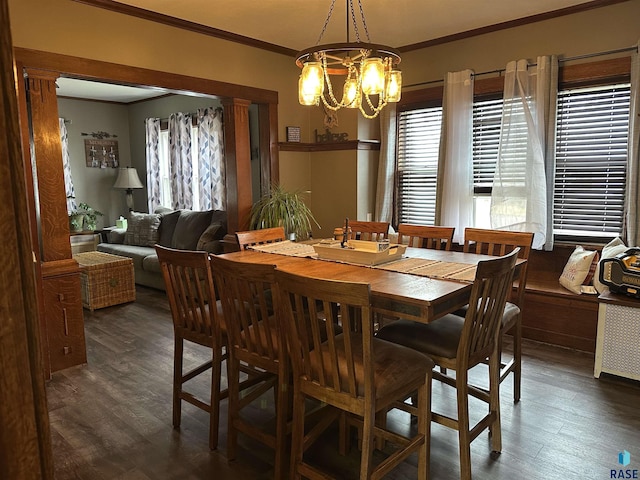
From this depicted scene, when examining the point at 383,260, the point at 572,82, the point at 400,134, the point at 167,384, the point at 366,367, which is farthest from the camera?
the point at 400,134

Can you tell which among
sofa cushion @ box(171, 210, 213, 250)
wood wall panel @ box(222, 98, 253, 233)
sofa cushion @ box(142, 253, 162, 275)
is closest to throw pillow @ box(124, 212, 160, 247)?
sofa cushion @ box(171, 210, 213, 250)

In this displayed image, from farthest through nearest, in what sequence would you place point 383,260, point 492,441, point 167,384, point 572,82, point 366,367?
point 572,82 < point 167,384 < point 383,260 < point 492,441 < point 366,367

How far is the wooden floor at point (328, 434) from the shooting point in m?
2.17

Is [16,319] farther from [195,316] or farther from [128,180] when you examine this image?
[128,180]

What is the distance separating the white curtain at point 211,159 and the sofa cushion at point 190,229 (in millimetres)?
353

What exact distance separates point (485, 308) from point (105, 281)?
13.6 ft

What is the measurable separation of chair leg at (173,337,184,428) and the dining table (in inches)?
25.0

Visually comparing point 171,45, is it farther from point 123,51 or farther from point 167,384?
point 167,384

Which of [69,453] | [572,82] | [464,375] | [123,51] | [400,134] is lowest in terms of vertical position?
[69,453]

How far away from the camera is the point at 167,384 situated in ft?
10.1

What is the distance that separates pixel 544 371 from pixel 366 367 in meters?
2.12

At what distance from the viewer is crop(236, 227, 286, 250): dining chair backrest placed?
3.22 metres

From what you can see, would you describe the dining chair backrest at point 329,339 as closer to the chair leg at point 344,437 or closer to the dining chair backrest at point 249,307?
the dining chair backrest at point 249,307

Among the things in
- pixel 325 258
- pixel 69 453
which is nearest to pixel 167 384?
pixel 69 453
